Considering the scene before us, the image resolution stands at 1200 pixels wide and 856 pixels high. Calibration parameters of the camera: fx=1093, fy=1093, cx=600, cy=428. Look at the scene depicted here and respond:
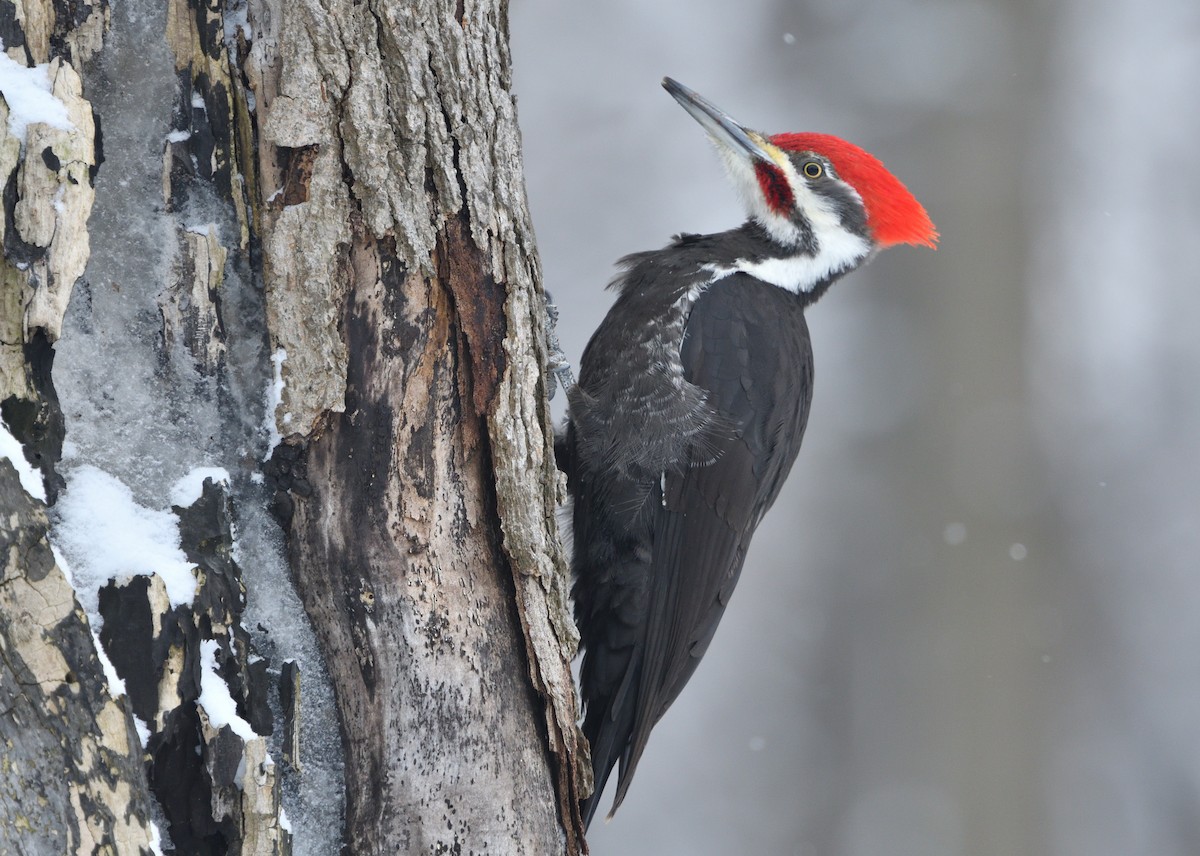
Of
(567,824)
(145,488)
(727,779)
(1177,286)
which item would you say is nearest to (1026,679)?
(1177,286)

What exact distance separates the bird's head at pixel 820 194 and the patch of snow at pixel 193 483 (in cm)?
228

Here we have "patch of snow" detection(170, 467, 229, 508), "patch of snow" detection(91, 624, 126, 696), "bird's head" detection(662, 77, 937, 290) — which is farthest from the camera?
"bird's head" detection(662, 77, 937, 290)

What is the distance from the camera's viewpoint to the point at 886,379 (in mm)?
5465

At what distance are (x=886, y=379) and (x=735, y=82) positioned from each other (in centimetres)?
329

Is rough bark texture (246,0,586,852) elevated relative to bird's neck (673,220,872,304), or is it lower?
lower

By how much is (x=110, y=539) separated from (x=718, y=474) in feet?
5.73

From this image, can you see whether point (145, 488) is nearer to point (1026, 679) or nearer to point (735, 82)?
point (1026, 679)

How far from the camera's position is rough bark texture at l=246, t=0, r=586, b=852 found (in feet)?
5.49

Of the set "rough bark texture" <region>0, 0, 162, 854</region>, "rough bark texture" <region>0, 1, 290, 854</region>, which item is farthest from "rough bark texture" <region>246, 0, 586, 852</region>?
"rough bark texture" <region>0, 0, 162, 854</region>

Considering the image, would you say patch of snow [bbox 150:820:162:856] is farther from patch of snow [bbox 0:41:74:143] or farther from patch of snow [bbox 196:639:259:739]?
patch of snow [bbox 0:41:74:143]

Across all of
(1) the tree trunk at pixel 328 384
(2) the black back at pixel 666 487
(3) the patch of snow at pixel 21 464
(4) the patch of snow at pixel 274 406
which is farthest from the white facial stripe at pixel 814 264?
(3) the patch of snow at pixel 21 464

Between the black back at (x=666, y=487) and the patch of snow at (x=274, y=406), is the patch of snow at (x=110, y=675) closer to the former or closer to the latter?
the patch of snow at (x=274, y=406)

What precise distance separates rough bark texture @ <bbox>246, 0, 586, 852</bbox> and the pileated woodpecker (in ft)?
2.93

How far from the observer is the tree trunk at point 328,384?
1437 mm
